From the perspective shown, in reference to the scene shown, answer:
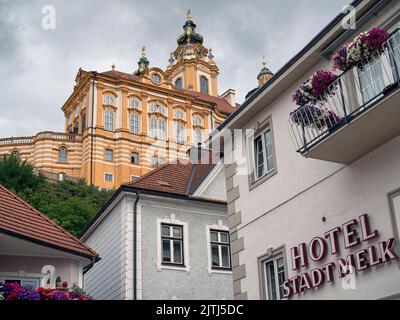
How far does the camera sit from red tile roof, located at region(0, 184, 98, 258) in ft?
54.4

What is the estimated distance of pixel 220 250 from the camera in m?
23.0

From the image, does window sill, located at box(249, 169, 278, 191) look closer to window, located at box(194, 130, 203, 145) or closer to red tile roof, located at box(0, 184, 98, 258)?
red tile roof, located at box(0, 184, 98, 258)

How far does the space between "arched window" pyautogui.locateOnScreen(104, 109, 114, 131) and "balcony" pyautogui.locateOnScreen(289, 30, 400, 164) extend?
57361mm

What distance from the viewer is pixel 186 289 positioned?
21.5 metres

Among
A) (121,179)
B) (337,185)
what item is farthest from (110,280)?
(121,179)

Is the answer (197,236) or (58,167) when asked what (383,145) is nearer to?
(197,236)

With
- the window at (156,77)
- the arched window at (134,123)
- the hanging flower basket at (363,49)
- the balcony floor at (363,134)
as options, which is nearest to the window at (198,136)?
the arched window at (134,123)

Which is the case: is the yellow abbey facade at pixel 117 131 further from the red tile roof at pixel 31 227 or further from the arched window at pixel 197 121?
the red tile roof at pixel 31 227

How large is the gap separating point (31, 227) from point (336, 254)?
337 inches

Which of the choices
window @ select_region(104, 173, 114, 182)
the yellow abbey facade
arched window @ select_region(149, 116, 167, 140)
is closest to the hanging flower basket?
the yellow abbey facade

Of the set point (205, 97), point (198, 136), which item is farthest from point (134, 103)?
point (205, 97)

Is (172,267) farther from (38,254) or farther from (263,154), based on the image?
(263,154)
